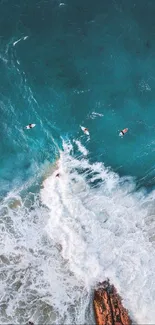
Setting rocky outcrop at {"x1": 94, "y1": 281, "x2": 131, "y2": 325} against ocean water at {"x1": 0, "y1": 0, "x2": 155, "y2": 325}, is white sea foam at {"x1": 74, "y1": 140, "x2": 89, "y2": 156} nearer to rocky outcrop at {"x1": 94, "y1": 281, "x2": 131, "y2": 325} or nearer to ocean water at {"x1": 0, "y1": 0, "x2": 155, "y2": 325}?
ocean water at {"x1": 0, "y1": 0, "x2": 155, "y2": 325}

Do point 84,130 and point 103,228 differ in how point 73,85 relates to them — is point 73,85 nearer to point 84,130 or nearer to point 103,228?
point 84,130

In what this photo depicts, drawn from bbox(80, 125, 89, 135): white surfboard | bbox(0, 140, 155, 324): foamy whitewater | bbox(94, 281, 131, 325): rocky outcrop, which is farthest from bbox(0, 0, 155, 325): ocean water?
bbox(94, 281, 131, 325): rocky outcrop

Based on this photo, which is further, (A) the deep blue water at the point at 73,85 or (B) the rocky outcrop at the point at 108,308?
(A) the deep blue water at the point at 73,85

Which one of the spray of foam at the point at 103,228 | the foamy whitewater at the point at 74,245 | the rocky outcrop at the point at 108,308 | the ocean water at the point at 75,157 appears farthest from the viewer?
the spray of foam at the point at 103,228

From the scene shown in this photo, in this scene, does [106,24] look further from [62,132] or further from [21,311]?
[21,311]

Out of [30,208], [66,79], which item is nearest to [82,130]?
[66,79]

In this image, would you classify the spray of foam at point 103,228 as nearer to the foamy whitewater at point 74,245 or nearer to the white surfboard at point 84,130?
the foamy whitewater at point 74,245

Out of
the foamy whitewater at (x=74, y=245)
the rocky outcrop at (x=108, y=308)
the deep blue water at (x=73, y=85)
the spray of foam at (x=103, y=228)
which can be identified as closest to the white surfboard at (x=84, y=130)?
the deep blue water at (x=73, y=85)
